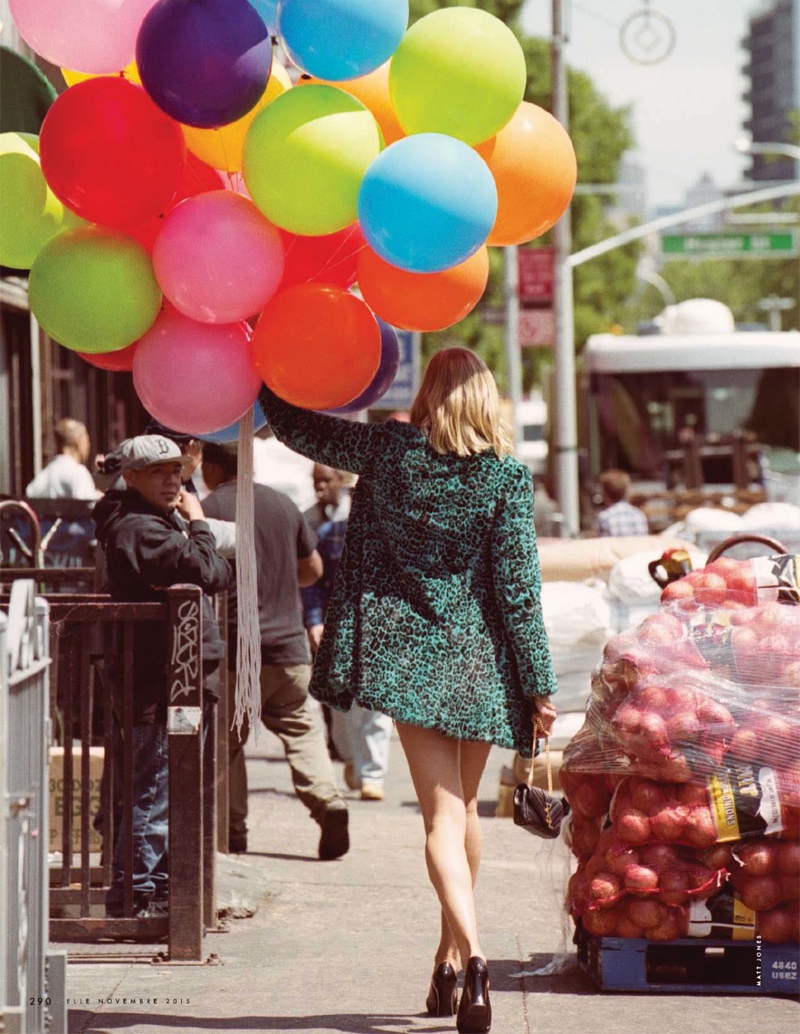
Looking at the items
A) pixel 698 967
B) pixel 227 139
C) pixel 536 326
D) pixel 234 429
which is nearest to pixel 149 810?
pixel 234 429

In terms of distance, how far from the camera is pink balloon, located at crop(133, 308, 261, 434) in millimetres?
4758

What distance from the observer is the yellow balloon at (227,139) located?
487 cm

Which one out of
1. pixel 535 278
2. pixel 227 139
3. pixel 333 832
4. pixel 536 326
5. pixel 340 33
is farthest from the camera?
pixel 535 278

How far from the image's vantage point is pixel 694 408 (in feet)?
67.0

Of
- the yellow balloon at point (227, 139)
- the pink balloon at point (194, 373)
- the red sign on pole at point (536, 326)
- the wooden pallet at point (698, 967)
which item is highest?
the red sign on pole at point (536, 326)

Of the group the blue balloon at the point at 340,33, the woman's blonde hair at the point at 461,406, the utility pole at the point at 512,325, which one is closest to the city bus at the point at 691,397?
the utility pole at the point at 512,325

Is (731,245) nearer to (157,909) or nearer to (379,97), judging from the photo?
(157,909)

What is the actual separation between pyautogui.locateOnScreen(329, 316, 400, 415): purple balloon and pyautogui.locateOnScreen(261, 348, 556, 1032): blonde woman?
193 mm

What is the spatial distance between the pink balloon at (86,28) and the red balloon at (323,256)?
697 mm

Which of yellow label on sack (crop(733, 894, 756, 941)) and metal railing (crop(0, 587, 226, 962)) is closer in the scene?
yellow label on sack (crop(733, 894, 756, 941))

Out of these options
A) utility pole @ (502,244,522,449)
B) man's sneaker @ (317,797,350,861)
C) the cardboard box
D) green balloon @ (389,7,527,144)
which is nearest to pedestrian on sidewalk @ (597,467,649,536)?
man's sneaker @ (317,797,350,861)

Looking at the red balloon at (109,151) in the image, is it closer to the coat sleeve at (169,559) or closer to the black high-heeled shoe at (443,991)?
the coat sleeve at (169,559)

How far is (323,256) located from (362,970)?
239 cm

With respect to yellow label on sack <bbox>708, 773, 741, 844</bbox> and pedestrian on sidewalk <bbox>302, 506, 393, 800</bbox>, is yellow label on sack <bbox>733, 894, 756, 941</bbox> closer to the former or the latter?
yellow label on sack <bbox>708, 773, 741, 844</bbox>
